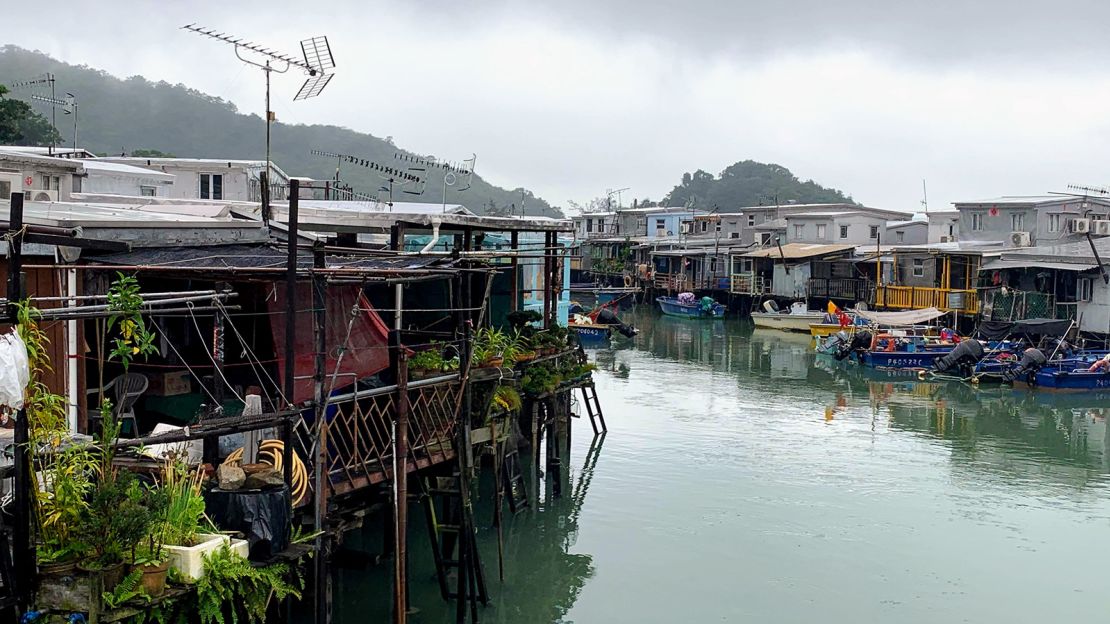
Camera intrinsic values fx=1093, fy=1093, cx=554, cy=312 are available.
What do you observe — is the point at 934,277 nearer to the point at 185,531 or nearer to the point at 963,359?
the point at 963,359

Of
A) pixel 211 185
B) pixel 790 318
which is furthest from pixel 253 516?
pixel 790 318

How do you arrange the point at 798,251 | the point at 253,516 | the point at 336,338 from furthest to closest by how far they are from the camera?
the point at 798,251
the point at 336,338
the point at 253,516

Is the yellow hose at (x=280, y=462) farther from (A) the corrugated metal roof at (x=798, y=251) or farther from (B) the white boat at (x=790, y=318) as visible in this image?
(A) the corrugated metal roof at (x=798, y=251)

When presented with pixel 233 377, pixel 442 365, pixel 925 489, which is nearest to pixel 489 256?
pixel 442 365

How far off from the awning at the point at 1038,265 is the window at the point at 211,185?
27.3 m

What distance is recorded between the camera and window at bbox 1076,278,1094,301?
37.7 m

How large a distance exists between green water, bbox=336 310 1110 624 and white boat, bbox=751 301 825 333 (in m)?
16.5

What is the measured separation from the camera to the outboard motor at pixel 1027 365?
31.8 metres

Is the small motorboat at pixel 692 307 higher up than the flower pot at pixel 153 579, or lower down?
lower down

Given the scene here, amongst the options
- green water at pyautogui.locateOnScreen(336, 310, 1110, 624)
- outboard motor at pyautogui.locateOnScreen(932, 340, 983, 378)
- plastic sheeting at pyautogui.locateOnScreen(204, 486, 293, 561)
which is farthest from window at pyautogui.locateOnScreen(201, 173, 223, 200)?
plastic sheeting at pyautogui.locateOnScreen(204, 486, 293, 561)

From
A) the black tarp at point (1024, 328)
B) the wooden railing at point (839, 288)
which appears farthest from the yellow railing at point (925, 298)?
the black tarp at point (1024, 328)

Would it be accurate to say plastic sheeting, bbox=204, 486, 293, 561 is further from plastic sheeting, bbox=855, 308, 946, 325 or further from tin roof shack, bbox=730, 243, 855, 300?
tin roof shack, bbox=730, 243, 855, 300

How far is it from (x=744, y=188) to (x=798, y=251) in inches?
2179

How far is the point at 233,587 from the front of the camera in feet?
26.7
